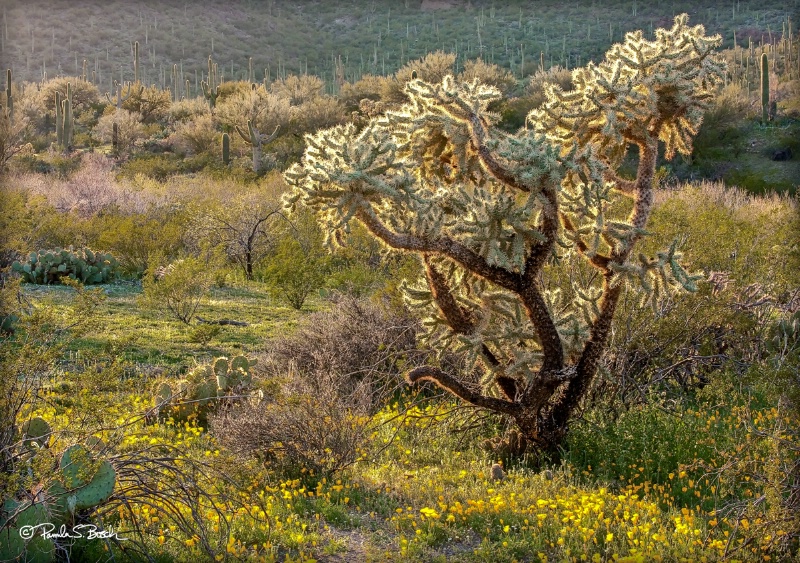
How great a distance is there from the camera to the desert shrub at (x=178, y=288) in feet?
43.8

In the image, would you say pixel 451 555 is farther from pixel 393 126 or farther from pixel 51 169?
pixel 51 169

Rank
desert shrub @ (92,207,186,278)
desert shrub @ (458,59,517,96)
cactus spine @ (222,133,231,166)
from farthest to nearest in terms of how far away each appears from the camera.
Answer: desert shrub @ (458,59,517,96) < cactus spine @ (222,133,231,166) < desert shrub @ (92,207,186,278)

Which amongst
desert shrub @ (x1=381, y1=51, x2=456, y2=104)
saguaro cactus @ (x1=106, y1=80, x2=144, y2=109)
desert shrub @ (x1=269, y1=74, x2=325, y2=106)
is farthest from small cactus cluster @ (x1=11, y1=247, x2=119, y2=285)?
desert shrub @ (x1=269, y1=74, x2=325, y2=106)

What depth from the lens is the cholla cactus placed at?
6062 mm

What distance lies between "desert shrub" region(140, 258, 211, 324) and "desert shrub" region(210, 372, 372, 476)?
641 centimetres

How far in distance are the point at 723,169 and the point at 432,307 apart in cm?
2419

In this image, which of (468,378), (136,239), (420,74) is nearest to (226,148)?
(420,74)

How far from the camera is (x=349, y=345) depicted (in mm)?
9969

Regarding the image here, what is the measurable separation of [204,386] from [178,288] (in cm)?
494

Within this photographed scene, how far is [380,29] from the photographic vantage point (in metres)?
58.8

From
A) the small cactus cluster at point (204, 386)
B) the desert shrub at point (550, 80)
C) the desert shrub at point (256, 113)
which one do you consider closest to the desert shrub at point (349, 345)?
the small cactus cluster at point (204, 386)

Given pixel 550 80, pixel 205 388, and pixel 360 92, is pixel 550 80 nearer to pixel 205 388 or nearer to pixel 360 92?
pixel 360 92

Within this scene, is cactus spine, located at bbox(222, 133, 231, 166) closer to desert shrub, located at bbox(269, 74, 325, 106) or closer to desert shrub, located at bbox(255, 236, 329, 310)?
desert shrub, located at bbox(269, 74, 325, 106)

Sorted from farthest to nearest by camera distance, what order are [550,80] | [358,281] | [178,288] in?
1. [550,80]
2. [358,281]
3. [178,288]
